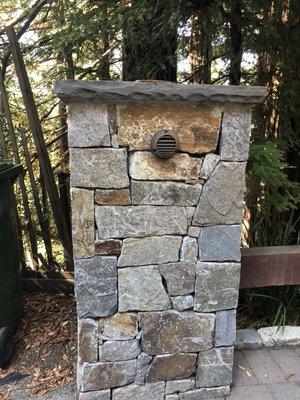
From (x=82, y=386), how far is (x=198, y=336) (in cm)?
64

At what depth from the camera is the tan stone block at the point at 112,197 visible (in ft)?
5.76

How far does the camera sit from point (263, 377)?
225 cm

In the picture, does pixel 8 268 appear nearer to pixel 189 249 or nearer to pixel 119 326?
pixel 119 326

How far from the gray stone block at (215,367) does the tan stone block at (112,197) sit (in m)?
0.95

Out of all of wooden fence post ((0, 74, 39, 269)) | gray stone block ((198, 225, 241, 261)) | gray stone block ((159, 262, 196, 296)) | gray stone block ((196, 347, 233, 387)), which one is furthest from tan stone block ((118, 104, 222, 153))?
wooden fence post ((0, 74, 39, 269))

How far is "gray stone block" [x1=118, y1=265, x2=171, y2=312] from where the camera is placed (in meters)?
1.88

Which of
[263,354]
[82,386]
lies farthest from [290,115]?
[82,386]

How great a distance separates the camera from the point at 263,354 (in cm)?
243

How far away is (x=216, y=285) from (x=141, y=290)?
39 centimetres

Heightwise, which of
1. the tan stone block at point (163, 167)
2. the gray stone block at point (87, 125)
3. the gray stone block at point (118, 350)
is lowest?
the gray stone block at point (118, 350)

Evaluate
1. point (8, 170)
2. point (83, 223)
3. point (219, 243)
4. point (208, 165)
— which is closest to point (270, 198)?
point (219, 243)

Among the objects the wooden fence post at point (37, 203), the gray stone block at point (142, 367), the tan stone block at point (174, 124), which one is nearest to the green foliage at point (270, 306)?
the gray stone block at point (142, 367)

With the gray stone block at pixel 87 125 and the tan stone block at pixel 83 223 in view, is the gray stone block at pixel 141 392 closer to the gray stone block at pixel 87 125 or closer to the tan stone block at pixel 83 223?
the tan stone block at pixel 83 223

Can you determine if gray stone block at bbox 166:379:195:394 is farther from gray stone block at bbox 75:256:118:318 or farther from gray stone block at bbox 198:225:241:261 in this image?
gray stone block at bbox 198:225:241:261
